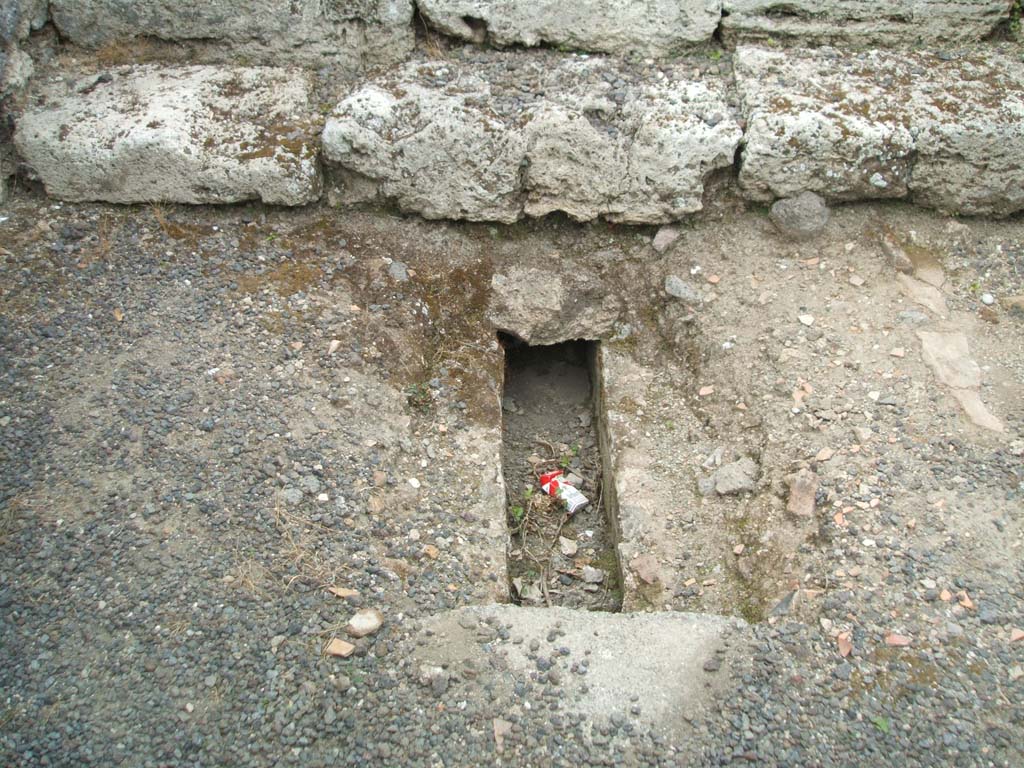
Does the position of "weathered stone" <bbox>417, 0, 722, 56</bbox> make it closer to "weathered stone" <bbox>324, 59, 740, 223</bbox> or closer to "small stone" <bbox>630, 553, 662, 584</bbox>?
"weathered stone" <bbox>324, 59, 740, 223</bbox>

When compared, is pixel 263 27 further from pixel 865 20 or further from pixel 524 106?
pixel 865 20

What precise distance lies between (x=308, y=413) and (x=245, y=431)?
0.25m

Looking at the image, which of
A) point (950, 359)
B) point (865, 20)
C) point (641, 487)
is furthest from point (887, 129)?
point (641, 487)

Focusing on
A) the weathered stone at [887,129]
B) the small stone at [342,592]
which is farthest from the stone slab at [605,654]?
the weathered stone at [887,129]

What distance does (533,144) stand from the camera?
3869mm

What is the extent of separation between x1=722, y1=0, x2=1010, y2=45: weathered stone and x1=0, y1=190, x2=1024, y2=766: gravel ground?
2.89ft

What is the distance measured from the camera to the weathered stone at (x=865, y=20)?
13.3 ft

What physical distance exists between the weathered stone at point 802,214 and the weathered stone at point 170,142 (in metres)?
2.15

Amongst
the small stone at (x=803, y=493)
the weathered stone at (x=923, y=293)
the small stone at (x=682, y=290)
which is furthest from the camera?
the small stone at (x=682, y=290)

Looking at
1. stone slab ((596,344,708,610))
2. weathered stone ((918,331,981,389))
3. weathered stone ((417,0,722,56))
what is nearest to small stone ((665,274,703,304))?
stone slab ((596,344,708,610))

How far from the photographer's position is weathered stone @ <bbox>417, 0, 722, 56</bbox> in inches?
159

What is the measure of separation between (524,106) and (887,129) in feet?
5.25

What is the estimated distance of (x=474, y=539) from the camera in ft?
10.8

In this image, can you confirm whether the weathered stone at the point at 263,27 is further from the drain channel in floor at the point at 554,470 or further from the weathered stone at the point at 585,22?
the drain channel in floor at the point at 554,470
